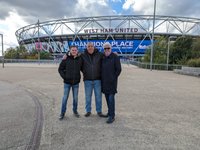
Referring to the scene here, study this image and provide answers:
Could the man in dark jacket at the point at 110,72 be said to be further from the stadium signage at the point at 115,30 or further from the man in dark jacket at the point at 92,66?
the stadium signage at the point at 115,30

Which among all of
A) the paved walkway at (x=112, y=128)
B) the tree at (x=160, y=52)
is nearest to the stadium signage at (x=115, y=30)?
the tree at (x=160, y=52)

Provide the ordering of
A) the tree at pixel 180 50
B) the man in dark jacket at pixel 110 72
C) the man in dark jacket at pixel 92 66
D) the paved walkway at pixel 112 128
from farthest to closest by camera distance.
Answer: the tree at pixel 180 50 → the man in dark jacket at pixel 92 66 → the man in dark jacket at pixel 110 72 → the paved walkway at pixel 112 128

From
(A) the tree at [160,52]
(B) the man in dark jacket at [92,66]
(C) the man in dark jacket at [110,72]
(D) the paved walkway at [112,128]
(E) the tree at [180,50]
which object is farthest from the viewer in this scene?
(A) the tree at [160,52]

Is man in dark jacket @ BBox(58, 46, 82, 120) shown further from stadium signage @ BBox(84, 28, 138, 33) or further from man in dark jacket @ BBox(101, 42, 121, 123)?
stadium signage @ BBox(84, 28, 138, 33)

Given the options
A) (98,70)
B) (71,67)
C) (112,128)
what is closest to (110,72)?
(98,70)

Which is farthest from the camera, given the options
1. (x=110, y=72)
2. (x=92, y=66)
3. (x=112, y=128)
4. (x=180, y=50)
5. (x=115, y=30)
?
(x=115, y=30)

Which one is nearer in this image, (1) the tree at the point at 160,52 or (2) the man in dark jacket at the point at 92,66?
(2) the man in dark jacket at the point at 92,66

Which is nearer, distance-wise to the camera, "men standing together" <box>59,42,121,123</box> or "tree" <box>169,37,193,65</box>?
"men standing together" <box>59,42,121,123</box>

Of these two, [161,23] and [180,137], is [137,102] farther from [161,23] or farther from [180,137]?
[161,23]

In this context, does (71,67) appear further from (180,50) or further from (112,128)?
(180,50)

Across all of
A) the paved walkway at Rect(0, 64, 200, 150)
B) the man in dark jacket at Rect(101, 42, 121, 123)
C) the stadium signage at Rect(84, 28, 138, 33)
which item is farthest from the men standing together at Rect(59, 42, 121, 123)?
the stadium signage at Rect(84, 28, 138, 33)

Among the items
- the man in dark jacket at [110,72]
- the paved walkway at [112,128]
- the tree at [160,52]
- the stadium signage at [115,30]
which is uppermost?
the stadium signage at [115,30]

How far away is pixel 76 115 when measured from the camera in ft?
17.4

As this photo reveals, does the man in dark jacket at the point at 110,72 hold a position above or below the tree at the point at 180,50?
below
